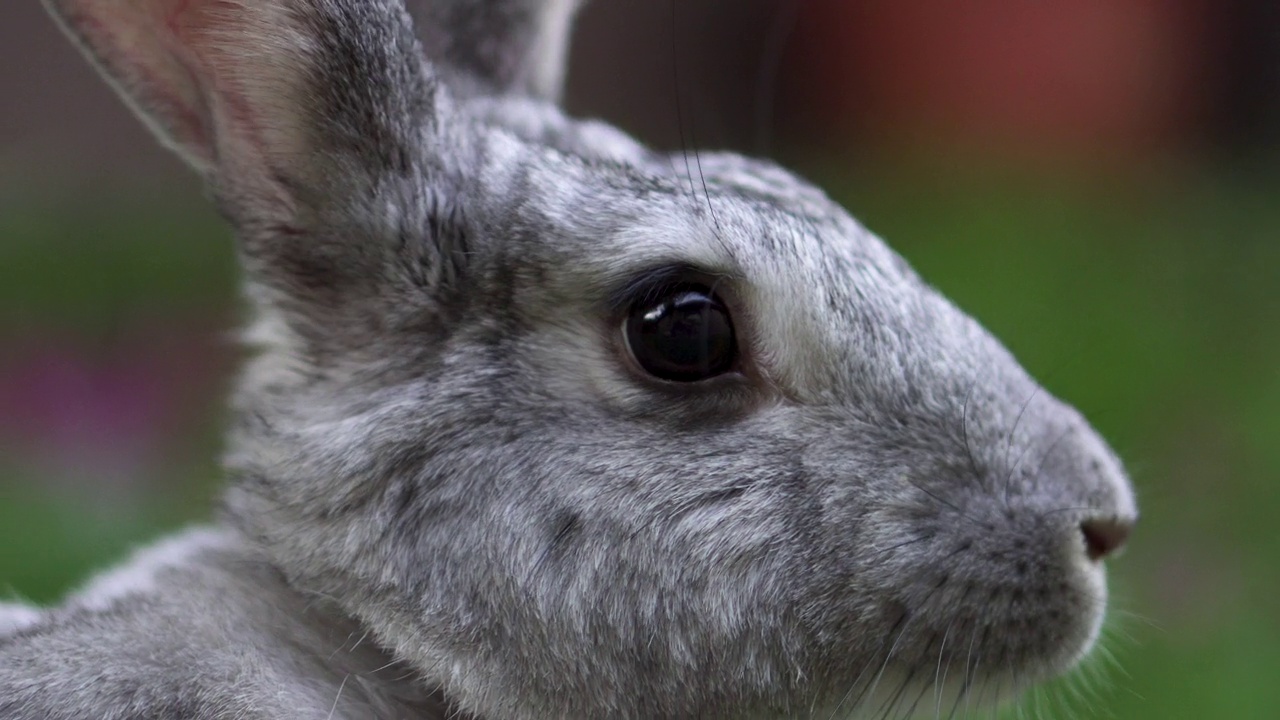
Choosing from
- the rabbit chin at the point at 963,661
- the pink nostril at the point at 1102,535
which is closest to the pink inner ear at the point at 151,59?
the rabbit chin at the point at 963,661

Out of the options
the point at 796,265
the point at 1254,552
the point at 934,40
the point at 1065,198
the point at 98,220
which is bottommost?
the point at 1254,552

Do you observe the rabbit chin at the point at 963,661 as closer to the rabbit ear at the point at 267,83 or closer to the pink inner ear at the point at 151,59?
the rabbit ear at the point at 267,83

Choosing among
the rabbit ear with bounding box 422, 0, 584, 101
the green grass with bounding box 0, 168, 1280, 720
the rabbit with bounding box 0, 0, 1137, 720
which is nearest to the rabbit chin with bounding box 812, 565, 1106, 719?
the rabbit with bounding box 0, 0, 1137, 720

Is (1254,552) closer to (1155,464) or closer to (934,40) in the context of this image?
(1155,464)

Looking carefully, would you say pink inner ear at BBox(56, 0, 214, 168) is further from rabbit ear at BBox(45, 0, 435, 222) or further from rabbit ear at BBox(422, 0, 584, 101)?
rabbit ear at BBox(422, 0, 584, 101)

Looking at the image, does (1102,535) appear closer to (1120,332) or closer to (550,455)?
(550,455)

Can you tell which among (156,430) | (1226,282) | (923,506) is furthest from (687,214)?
(1226,282)
